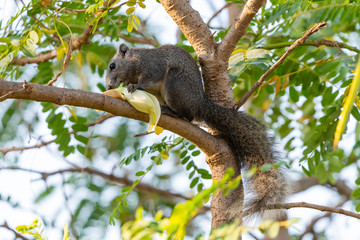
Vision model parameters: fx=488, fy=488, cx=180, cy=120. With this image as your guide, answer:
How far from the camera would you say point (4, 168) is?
3.62 meters

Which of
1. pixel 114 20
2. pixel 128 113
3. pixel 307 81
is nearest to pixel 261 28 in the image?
pixel 307 81

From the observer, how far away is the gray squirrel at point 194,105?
2129mm

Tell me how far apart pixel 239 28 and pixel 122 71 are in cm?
128

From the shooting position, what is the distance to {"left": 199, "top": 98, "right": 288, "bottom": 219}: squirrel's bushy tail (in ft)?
6.86

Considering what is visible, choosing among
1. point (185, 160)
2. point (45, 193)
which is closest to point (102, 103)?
point (185, 160)

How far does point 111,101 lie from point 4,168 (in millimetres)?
2067

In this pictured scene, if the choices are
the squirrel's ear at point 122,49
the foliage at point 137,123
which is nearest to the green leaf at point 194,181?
the foliage at point 137,123

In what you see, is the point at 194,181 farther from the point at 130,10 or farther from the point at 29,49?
the point at 29,49

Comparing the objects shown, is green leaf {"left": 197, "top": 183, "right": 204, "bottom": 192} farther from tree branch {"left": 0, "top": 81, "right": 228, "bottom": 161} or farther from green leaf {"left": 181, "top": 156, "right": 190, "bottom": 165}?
tree branch {"left": 0, "top": 81, "right": 228, "bottom": 161}

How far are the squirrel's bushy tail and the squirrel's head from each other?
95 centimetres

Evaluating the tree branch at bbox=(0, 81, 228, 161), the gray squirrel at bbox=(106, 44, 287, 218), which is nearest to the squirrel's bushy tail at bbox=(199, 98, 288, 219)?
the gray squirrel at bbox=(106, 44, 287, 218)

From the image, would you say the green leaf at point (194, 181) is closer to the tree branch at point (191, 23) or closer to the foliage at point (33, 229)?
the tree branch at point (191, 23)

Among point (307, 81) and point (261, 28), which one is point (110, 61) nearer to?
point (261, 28)

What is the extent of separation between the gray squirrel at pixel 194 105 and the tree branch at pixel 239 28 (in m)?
0.28
